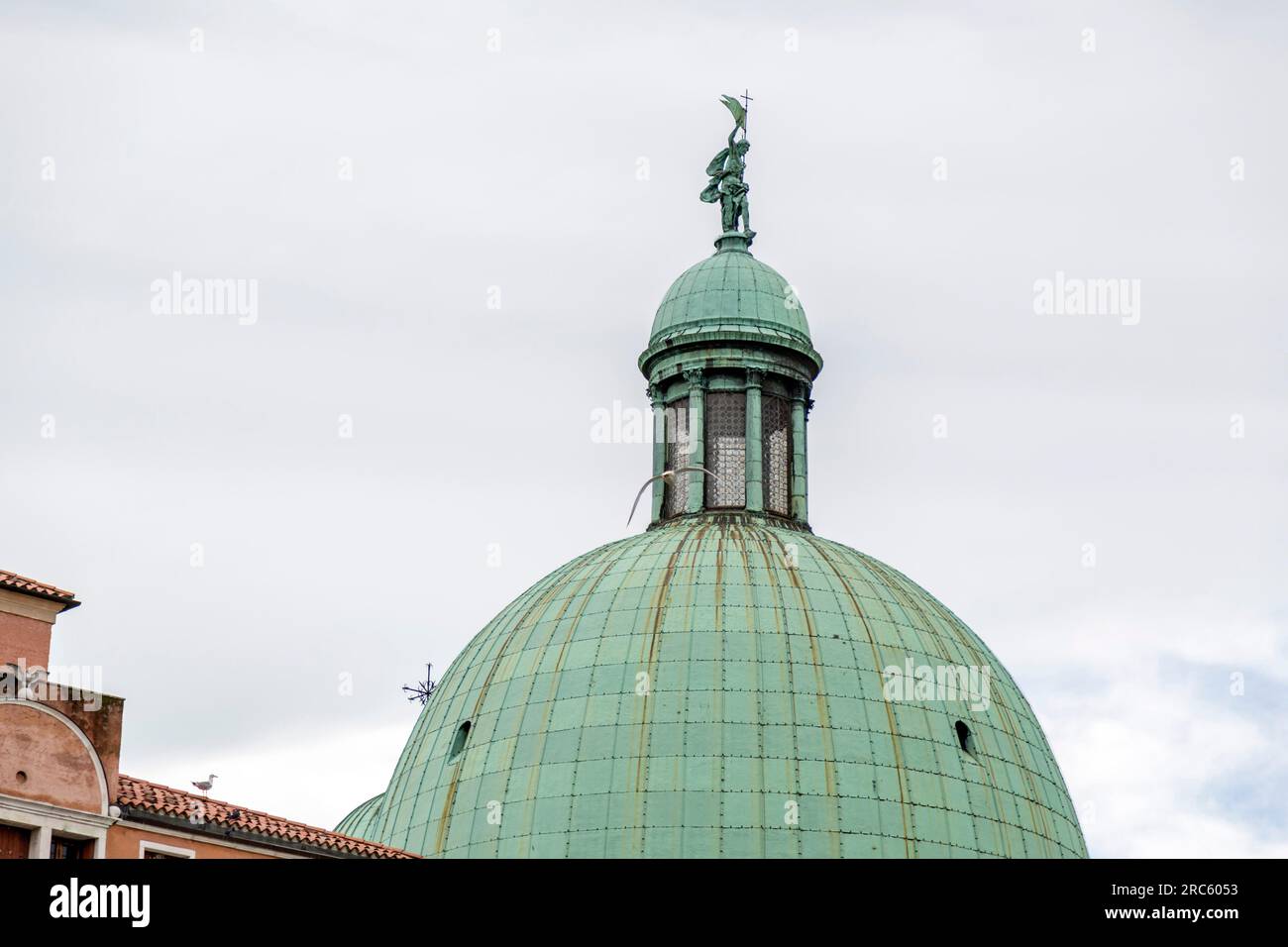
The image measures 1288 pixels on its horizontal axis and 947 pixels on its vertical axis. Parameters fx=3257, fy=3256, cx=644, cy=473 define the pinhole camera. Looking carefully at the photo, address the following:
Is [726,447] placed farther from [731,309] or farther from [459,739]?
Result: [459,739]

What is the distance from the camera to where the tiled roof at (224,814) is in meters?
73.4

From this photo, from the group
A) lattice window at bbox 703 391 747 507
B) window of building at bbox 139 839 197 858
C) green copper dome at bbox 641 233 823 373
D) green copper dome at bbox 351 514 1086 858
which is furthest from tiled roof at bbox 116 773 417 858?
green copper dome at bbox 641 233 823 373

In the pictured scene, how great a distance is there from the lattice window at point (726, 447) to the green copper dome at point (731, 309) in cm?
230

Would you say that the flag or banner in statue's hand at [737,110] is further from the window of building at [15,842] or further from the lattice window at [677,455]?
the window of building at [15,842]

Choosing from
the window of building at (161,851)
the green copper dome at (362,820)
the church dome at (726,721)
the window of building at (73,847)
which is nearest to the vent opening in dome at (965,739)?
the church dome at (726,721)

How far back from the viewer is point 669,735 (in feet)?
331

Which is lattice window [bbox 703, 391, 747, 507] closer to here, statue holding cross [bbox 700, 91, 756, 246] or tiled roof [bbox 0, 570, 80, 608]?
statue holding cross [bbox 700, 91, 756, 246]

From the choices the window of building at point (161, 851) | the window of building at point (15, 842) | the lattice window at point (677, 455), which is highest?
the lattice window at point (677, 455)

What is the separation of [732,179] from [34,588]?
5512 cm

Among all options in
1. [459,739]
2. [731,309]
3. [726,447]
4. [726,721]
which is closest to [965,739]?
[726,721]

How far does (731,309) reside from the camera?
4641 inches

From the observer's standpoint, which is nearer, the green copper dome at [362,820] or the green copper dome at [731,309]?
the green copper dome at [362,820]
